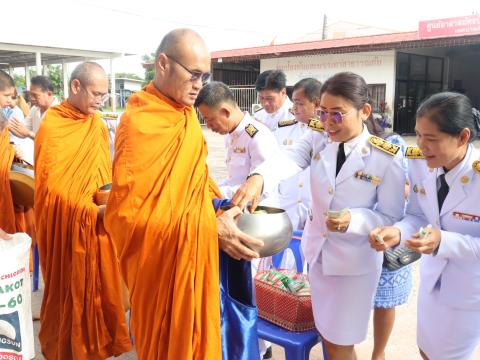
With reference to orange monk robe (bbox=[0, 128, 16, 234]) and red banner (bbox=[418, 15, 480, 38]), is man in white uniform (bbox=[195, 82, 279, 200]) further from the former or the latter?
red banner (bbox=[418, 15, 480, 38])

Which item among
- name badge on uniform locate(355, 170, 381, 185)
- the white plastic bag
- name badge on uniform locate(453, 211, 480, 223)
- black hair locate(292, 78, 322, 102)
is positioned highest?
black hair locate(292, 78, 322, 102)

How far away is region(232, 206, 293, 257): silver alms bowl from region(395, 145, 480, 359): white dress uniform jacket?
0.52m

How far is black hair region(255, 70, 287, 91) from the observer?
4.51 m

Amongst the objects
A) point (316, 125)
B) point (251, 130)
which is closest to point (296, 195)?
point (251, 130)

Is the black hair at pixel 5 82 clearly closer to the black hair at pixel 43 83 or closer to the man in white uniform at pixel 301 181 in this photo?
the black hair at pixel 43 83

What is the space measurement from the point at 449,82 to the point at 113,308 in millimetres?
19610

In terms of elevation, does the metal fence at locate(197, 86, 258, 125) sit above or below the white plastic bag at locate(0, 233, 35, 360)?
above

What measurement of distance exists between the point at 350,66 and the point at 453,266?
15860mm

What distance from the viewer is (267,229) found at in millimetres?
1743

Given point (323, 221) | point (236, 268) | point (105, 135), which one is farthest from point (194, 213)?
point (105, 135)

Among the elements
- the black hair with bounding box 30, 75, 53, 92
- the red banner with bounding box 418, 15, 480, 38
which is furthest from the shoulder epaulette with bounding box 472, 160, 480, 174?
the red banner with bounding box 418, 15, 480, 38

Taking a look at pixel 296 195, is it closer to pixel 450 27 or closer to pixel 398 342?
pixel 398 342

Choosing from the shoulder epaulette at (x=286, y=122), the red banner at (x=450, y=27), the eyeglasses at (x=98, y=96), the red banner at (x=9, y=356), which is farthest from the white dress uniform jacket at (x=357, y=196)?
the red banner at (x=450, y=27)

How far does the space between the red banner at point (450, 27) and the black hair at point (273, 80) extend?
11.5m
